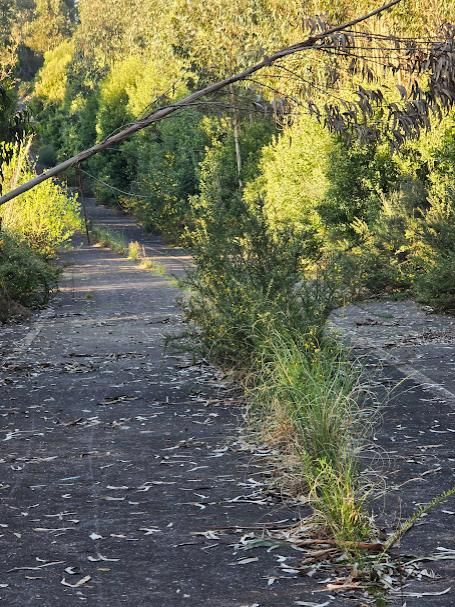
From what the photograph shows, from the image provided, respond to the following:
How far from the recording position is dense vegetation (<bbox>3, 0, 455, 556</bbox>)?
7527 mm

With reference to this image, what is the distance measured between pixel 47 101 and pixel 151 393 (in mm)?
61886

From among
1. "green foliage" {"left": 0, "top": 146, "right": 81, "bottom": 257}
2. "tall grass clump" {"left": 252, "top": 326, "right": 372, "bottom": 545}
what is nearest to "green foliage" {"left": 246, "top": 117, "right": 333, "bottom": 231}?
"green foliage" {"left": 0, "top": 146, "right": 81, "bottom": 257}

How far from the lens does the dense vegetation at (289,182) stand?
7527 millimetres

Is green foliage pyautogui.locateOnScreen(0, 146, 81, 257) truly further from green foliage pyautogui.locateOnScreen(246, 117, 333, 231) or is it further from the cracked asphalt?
the cracked asphalt

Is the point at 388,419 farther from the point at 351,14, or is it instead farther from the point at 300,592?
the point at 351,14

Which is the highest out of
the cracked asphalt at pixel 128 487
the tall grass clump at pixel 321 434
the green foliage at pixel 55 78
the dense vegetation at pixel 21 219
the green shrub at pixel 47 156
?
the green foliage at pixel 55 78

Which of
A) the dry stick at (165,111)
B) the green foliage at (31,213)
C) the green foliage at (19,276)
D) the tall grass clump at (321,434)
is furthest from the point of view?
the green foliage at (31,213)

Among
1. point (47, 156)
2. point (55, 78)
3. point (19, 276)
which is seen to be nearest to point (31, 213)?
point (19, 276)

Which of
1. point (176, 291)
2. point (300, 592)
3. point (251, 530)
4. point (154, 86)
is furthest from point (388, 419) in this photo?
point (154, 86)

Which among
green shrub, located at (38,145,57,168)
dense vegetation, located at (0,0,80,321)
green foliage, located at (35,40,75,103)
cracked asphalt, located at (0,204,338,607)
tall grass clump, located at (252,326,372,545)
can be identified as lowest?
cracked asphalt, located at (0,204,338,607)

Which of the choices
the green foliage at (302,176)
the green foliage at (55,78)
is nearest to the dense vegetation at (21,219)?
the green foliage at (302,176)

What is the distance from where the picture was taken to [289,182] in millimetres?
27156

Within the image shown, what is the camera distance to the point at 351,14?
30984 millimetres

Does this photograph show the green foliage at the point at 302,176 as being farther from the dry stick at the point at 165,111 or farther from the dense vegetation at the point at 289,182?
the dry stick at the point at 165,111
